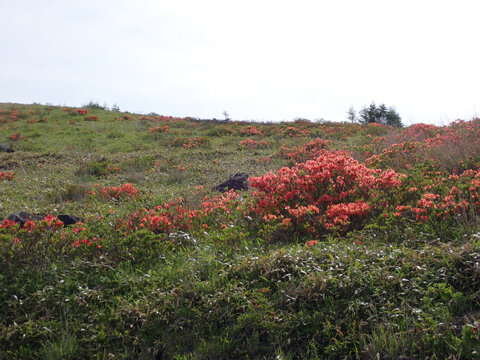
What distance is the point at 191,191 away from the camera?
31.4 feet

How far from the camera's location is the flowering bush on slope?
226 inches

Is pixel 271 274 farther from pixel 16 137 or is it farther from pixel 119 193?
pixel 16 137

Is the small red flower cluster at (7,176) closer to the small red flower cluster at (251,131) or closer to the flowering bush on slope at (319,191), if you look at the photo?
the flowering bush on slope at (319,191)

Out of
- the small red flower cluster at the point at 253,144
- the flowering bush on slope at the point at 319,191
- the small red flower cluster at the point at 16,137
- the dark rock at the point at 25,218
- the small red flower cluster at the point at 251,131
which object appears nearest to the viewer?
the flowering bush on slope at the point at 319,191

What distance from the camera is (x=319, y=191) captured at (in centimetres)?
651

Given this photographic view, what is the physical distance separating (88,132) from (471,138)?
61.9 feet

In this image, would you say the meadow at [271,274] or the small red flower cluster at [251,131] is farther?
the small red flower cluster at [251,131]

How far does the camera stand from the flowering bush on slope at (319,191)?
18.8 ft

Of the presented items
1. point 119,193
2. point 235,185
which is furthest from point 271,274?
point 119,193

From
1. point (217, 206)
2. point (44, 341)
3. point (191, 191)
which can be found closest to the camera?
point (44, 341)

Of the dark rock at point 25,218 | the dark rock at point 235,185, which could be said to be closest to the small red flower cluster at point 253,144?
the dark rock at point 235,185

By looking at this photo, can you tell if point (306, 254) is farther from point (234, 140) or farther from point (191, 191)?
point (234, 140)

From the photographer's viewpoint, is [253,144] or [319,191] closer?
[319,191]

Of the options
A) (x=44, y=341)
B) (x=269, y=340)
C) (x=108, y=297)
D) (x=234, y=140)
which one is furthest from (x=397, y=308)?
(x=234, y=140)
